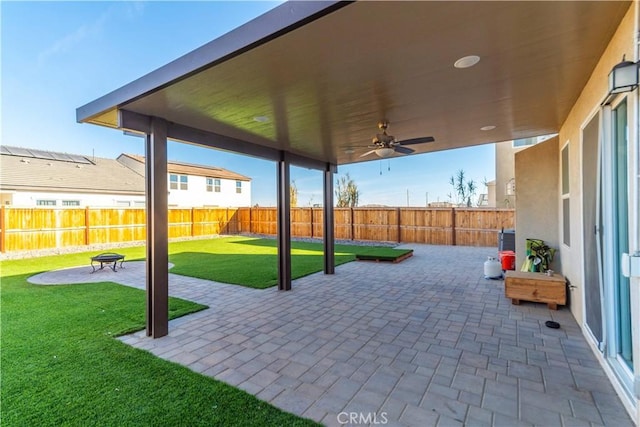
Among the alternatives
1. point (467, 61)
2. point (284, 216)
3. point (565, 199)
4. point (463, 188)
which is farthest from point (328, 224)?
point (463, 188)

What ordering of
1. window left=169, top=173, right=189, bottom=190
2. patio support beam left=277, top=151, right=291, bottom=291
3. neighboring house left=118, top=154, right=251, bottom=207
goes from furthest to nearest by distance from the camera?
neighboring house left=118, top=154, right=251, bottom=207, window left=169, top=173, right=189, bottom=190, patio support beam left=277, top=151, right=291, bottom=291

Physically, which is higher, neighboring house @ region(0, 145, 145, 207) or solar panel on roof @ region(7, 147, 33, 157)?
solar panel on roof @ region(7, 147, 33, 157)

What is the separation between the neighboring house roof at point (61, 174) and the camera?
13002mm

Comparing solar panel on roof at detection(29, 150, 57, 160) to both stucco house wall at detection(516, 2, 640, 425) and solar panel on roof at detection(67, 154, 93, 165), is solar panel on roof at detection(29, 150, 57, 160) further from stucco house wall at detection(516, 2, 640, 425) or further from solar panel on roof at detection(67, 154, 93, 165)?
stucco house wall at detection(516, 2, 640, 425)

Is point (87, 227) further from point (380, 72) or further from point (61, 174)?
point (380, 72)

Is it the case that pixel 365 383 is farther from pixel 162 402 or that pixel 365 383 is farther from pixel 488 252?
pixel 488 252

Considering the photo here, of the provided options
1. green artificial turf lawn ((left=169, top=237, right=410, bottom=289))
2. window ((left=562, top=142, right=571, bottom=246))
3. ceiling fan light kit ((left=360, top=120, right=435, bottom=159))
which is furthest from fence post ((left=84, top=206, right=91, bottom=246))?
window ((left=562, top=142, right=571, bottom=246))

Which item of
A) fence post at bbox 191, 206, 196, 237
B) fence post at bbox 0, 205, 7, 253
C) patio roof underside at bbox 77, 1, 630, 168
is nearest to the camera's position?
patio roof underside at bbox 77, 1, 630, 168

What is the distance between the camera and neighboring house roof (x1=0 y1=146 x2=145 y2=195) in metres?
13.0

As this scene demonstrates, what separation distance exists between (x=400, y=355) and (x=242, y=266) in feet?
19.1

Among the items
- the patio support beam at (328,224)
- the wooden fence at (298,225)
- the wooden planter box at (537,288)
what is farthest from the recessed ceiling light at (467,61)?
the wooden fence at (298,225)

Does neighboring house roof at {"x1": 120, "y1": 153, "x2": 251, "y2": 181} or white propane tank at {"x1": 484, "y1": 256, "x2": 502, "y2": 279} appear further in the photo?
neighboring house roof at {"x1": 120, "y1": 153, "x2": 251, "y2": 181}

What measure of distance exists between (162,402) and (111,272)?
6.58 meters

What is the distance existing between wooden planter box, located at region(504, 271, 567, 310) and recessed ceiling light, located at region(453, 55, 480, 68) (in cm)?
347
